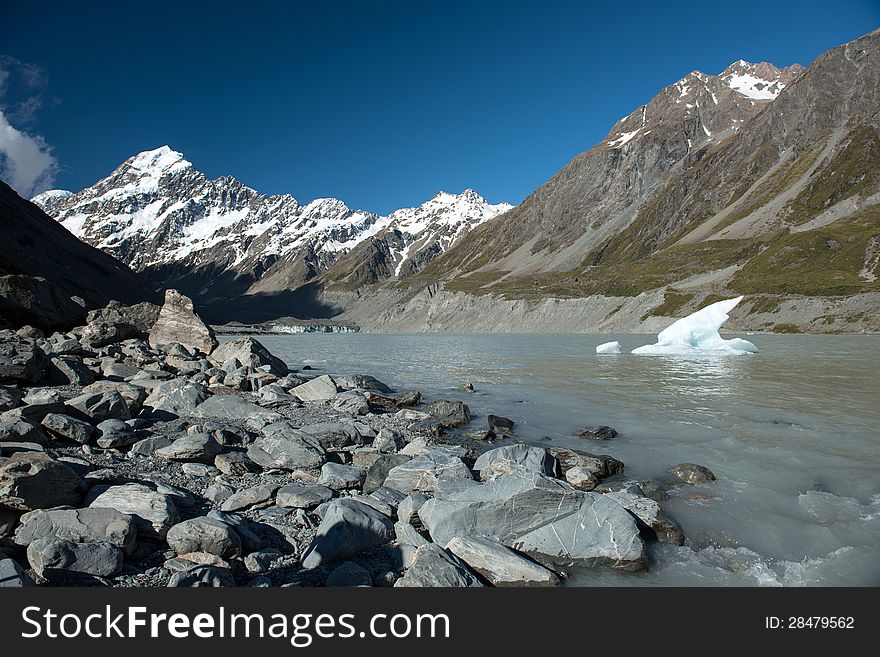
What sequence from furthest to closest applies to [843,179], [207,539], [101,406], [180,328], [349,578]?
[843,179], [180,328], [101,406], [207,539], [349,578]

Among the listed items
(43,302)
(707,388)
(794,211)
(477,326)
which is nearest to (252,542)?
(707,388)

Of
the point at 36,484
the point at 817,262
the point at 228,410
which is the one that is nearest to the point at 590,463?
the point at 36,484

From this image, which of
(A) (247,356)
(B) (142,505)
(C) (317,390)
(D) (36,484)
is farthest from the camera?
(A) (247,356)

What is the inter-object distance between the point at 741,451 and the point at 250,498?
493 inches

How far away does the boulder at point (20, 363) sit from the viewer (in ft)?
53.6

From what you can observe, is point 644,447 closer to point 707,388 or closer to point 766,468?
point 766,468

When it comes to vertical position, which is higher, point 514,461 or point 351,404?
point 351,404

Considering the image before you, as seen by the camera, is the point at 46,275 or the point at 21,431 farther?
the point at 46,275

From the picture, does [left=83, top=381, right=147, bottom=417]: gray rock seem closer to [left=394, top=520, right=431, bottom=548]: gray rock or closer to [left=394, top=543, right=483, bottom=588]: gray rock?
[left=394, top=520, right=431, bottom=548]: gray rock

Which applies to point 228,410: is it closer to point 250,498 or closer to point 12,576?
point 250,498

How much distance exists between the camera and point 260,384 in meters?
23.2

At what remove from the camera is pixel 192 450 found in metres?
10.6

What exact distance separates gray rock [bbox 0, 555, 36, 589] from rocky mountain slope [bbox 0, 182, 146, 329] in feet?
100

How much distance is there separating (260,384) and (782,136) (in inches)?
9966
